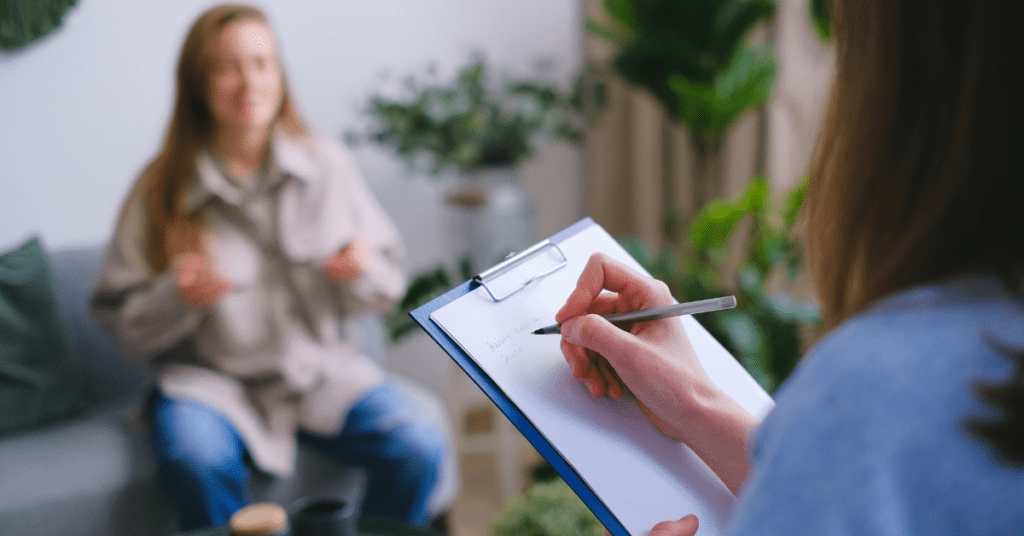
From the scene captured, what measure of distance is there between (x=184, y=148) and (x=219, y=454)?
0.63 m

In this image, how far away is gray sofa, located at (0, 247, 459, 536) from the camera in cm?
124

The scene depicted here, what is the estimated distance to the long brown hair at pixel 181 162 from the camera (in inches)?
55.8

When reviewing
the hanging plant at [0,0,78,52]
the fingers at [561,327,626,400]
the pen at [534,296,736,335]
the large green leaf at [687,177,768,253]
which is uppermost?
the hanging plant at [0,0,78,52]

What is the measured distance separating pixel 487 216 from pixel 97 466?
3.59 feet

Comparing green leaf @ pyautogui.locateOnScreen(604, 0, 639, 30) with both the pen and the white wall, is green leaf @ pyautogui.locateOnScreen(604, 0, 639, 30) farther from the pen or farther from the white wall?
the pen

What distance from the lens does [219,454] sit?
130 centimetres

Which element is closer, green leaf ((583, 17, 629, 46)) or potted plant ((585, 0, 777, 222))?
potted plant ((585, 0, 777, 222))

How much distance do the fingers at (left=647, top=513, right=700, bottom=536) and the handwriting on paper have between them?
0.17 metres

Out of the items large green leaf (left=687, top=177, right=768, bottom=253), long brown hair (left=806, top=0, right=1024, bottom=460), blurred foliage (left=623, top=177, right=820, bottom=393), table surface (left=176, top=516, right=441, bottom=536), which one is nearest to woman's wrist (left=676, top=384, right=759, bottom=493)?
long brown hair (left=806, top=0, right=1024, bottom=460)

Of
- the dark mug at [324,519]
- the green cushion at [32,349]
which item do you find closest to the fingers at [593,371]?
the dark mug at [324,519]

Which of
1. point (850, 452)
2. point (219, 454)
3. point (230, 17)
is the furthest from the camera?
point (230, 17)

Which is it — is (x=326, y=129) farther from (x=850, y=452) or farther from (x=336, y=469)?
(x=850, y=452)

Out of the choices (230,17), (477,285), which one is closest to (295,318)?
(230,17)

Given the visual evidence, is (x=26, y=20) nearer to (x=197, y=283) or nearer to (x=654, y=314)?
(x=197, y=283)
